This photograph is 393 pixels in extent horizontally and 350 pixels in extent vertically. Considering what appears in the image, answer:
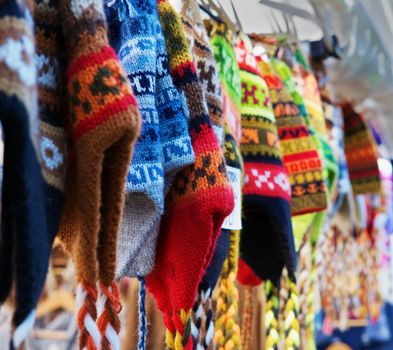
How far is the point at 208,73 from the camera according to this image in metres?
0.66

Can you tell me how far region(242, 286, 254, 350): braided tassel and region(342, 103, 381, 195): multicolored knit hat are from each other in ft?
1.77

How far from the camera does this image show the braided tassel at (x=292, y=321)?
86 cm

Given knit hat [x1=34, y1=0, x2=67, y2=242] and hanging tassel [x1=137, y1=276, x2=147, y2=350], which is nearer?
knit hat [x1=34, y1=0, x2=67, y2=242]

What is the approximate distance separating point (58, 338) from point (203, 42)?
844 mm

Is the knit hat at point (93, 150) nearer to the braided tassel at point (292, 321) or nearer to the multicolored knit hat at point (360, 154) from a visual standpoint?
the braided tassel at point (292, 321)

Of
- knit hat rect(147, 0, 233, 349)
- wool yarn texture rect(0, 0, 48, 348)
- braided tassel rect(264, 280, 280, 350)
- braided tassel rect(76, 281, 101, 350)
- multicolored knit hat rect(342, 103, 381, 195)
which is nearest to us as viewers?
wool yarn texture rect(0, 0, 48, 348)

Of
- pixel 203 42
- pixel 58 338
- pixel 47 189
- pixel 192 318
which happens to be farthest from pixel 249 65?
pixel 58 338

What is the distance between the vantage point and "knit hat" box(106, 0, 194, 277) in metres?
0.52

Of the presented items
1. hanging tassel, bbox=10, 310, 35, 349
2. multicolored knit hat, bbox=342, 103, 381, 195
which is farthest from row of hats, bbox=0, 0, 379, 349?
multicolored knit hat, bbox=342, 103, 381, 195

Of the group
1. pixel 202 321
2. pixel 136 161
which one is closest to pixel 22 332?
pixel 136 161

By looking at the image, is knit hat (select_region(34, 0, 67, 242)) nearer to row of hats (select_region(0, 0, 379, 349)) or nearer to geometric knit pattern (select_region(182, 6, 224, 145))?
row of hats (select_region(0, 0, 379, 349))

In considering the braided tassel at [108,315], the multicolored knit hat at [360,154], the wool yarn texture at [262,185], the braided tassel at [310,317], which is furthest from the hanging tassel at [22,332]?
the multicolored knit hat at [360,154]

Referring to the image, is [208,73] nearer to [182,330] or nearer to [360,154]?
[182,330]

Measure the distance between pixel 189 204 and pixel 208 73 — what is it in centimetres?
18
